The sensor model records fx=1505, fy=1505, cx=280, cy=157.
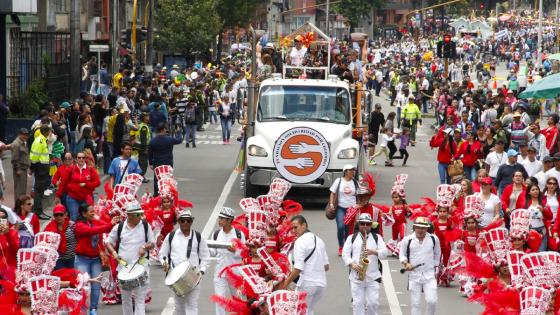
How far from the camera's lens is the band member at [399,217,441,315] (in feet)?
53.8

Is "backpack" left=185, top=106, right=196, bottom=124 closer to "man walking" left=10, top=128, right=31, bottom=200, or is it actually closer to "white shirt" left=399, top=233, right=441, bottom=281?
"man walking" left=10, top=128, right=31, bottom=200

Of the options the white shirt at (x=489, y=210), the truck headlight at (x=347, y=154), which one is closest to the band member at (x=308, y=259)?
the white shirt at (x=489, y=210)

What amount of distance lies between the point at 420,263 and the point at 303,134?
10660mm

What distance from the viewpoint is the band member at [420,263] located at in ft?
53.8

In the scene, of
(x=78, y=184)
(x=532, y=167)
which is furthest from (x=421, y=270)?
(x=532, y=167)

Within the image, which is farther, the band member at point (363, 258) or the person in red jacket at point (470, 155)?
the person in red jacket at point (470, 155)

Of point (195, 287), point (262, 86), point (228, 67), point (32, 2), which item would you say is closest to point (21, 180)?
point (262, 86)

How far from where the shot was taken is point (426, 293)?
1639 centimetres

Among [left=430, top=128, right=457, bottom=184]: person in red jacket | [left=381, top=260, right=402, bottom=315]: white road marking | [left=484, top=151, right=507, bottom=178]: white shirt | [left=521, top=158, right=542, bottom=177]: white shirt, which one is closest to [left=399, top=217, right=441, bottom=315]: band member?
[left=381, top=260, right=402, bottom=315]: white road marking

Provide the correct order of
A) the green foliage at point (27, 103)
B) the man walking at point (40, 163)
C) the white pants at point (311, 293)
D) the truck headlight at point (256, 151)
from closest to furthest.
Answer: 1. the white pants at point (311, 293)
2. the man walking at point (40, 163)
3. the truck headlight at point (256, 151)
4. the green foliage at point (27, 103)

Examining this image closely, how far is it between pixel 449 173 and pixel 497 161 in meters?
1.92

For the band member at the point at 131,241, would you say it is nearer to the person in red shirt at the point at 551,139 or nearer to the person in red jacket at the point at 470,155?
the person in red jacket at the point at 470,155

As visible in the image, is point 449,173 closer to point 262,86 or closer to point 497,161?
point 497,161

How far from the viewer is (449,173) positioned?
28.2 meters
